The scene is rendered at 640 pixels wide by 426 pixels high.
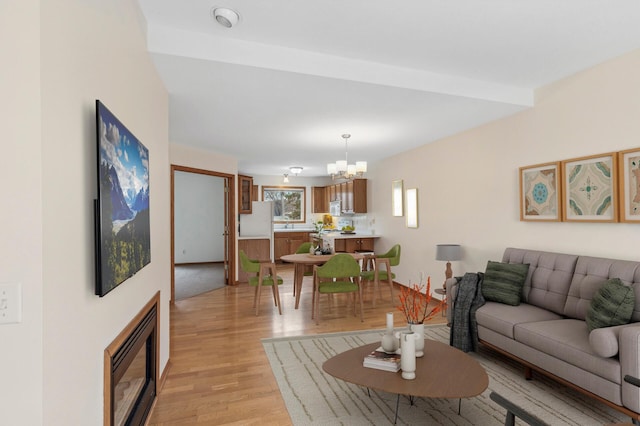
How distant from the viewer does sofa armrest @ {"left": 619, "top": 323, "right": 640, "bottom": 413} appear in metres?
2.06

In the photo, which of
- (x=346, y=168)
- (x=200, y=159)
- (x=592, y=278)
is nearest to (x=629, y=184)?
(x=592, y=278)

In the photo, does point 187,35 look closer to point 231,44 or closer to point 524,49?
point 231,44

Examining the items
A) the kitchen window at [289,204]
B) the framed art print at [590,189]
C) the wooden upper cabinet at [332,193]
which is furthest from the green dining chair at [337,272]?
the kitchen window at [289,204]

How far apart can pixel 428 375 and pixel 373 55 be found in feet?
7.80

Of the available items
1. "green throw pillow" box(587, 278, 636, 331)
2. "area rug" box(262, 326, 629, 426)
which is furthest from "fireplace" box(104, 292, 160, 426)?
"green throw pillow" box(587, 278, 636, 331)

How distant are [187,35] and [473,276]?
128 inches

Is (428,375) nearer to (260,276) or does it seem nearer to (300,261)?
(300,261)

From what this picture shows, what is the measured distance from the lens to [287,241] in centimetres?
954

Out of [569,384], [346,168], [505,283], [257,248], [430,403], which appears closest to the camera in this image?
[569,384]

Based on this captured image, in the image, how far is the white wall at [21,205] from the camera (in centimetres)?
97

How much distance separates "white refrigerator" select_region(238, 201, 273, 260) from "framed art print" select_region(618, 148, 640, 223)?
5.78 meters

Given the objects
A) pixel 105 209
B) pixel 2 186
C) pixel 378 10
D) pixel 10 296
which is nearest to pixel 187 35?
pixel 378 10

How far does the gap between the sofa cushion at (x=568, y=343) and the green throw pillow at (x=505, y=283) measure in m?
0.47

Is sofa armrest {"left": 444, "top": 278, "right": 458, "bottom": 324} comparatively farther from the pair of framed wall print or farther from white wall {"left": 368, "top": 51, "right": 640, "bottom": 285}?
the pair of framed wall print
